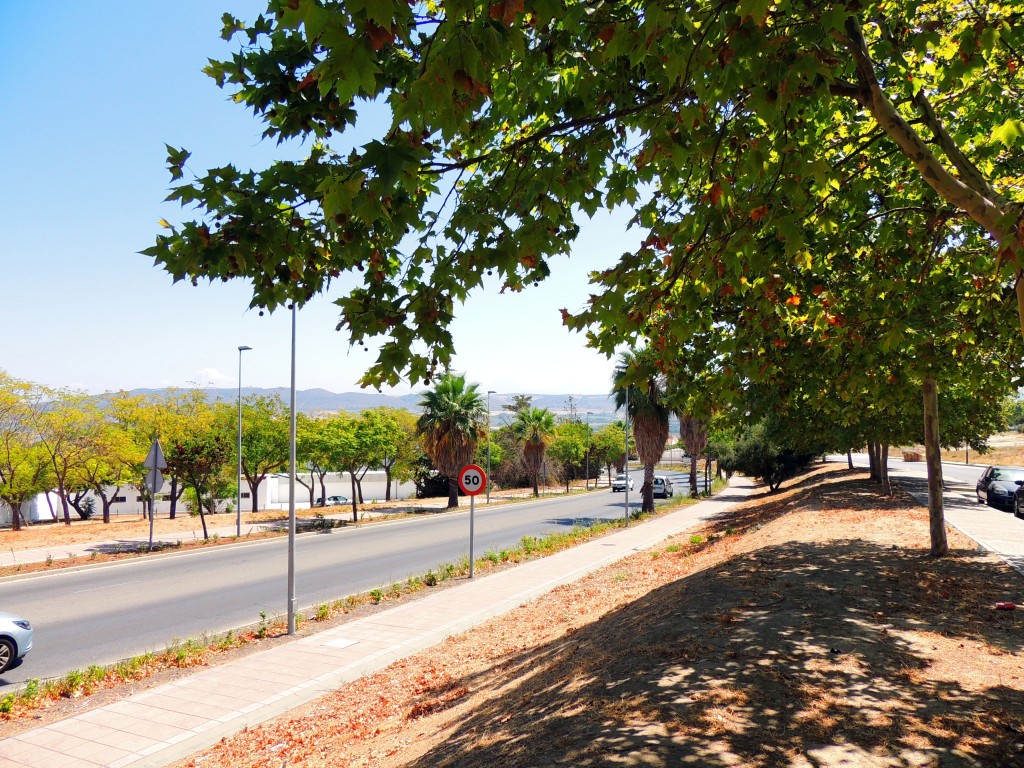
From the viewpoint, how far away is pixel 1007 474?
27609 mm

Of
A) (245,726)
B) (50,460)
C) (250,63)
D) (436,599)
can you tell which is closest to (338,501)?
(50,460)

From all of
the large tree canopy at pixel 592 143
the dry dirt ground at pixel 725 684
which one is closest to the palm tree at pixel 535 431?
the dry dirt ground at pixel 725 684

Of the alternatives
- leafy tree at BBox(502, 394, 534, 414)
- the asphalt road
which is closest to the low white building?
the asphalt road

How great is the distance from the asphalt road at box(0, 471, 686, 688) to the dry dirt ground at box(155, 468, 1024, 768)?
5.05m

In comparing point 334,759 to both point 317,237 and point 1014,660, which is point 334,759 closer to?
point 317,237

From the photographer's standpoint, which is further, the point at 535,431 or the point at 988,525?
the point at 535,431

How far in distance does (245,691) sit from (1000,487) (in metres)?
27.6

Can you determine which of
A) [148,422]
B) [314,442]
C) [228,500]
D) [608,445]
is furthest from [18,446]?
[608,445]

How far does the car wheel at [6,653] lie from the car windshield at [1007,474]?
31.1 meters

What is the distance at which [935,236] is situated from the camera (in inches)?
295

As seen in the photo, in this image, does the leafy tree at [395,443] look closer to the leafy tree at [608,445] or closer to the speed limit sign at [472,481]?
the speed limit sign at [472,481]

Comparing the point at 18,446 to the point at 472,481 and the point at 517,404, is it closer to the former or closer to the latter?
the point at 472,481

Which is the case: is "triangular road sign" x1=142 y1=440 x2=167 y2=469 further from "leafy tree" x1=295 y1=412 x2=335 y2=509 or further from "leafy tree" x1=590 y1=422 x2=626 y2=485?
"leafy tree" x1=590 y1=422 x2=626 y2=485

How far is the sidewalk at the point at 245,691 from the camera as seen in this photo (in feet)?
22.0
